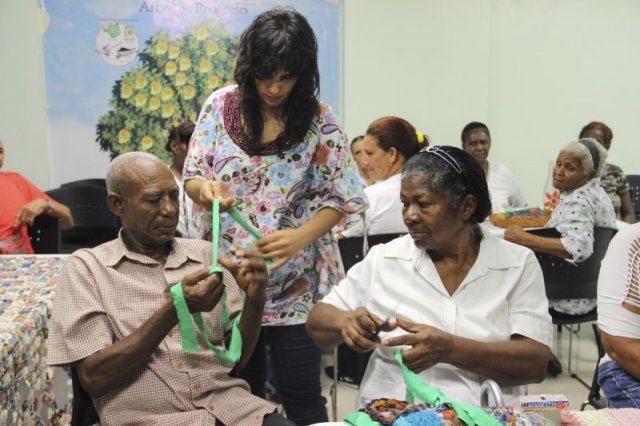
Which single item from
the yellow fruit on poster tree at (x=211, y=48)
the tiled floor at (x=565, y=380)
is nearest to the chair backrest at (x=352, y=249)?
the tiled floor at (x=565, y=380)

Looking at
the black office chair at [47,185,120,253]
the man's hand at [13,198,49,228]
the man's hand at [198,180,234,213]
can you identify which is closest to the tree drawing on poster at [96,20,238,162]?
the black office chair at [47,185,120,253]

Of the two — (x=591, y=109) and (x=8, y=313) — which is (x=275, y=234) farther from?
(x=591, y=109)

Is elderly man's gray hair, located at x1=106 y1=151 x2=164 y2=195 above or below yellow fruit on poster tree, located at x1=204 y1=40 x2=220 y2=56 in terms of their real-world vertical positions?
below

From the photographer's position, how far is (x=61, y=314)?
1562 millimetres

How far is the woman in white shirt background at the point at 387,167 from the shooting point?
315cm

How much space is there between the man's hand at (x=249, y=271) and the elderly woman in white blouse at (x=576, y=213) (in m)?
1.94

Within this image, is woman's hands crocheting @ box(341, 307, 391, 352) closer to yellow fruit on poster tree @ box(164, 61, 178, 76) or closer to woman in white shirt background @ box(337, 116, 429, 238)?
woman in white shirt background @ box(337, 116, 429, 238)

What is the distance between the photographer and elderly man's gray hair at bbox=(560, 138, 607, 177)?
3.33 meters

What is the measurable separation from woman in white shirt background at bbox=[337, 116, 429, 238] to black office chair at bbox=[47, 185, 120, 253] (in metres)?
2.29

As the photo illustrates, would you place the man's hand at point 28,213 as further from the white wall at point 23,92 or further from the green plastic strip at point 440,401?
the green plastic strip at point 440,401

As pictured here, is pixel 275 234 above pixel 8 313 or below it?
above

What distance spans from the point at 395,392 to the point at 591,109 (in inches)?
214

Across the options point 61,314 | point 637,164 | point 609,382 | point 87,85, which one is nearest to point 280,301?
point 61,314

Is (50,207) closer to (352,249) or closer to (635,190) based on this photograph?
(352,249)
